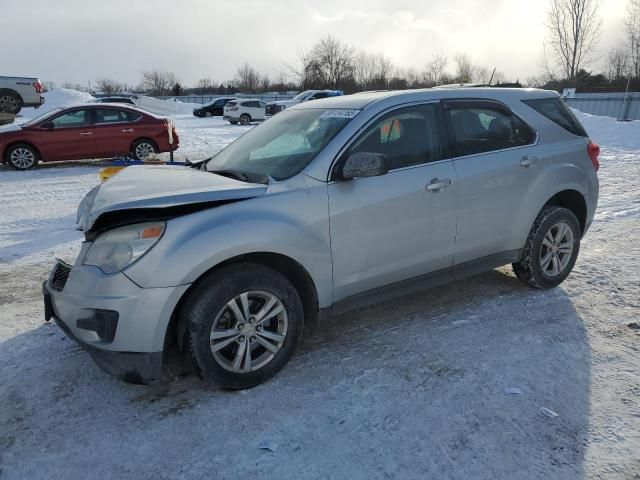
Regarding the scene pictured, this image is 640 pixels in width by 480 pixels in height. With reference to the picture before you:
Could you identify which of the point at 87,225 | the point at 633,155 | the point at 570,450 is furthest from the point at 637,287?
the point at 633,155

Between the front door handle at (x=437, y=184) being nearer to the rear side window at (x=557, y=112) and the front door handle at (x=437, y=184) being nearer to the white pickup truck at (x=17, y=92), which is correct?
the rear side window at (x=557, y=112)

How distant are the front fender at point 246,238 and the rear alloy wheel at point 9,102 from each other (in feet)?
81.9

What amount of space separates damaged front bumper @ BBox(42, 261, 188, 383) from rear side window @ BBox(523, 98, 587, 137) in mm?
3539

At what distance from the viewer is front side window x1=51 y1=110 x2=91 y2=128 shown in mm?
12078

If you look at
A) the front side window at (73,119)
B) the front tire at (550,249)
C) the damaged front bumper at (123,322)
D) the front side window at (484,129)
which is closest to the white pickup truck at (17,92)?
the front side window at (73,119)

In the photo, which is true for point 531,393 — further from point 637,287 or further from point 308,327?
point 637,287

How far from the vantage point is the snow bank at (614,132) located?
1628 cm

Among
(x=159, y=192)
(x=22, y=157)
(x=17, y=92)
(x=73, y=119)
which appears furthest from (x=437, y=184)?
(x=17, y=92)

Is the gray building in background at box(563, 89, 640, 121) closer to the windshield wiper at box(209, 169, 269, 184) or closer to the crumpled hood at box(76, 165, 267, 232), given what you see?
the windshield wiper at box(209, 169, 269, 184)

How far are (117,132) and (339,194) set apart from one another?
10.9 metres

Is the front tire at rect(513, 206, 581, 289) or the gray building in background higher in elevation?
the front tire at rect(513, 206, 581, 289)

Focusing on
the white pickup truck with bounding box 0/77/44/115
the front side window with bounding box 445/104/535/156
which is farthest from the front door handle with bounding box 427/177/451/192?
the white pickup truck with bounding box 0/77/44/115

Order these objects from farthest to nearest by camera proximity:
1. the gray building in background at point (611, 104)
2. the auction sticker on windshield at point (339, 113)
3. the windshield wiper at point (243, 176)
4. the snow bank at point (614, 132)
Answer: the gray building in background at point (611, 104)
the snow bank at point (614, 132)
the auction sticker on windshield at point (339, 113)
the windshield wiper at point (243, 176)

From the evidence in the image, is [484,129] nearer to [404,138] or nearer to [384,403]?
[404,138]
